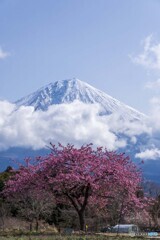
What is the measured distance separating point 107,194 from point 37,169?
380 centimetres

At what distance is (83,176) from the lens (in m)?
21.9

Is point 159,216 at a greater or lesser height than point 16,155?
lesser

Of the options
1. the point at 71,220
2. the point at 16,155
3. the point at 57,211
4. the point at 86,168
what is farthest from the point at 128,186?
the point at 16,155

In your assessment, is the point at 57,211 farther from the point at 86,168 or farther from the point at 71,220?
the point at 86,168

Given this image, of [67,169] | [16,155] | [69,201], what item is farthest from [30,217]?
[16,155]

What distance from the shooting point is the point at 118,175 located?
22.5 meters

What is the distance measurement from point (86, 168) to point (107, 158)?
1.33 meters

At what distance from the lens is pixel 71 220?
3600 centimetres

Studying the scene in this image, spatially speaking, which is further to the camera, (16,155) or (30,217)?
(16,155)

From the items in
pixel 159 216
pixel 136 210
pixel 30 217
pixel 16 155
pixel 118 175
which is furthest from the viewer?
pixel 16 155

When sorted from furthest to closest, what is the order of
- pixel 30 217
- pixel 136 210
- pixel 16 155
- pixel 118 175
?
pixel 16 155 → pixel 30 217 → pixel 136 210 → pixel 118 175

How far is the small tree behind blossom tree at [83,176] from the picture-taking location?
22188 millimetres

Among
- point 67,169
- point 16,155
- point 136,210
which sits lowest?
point 136,210

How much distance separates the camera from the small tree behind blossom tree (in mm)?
22188
